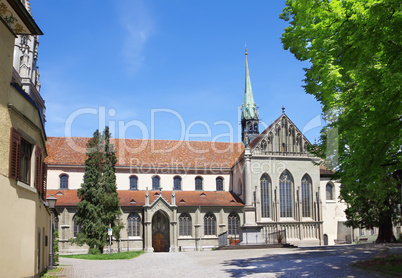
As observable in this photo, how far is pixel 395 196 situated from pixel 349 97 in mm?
21609

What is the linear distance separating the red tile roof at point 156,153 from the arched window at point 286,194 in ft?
22.7

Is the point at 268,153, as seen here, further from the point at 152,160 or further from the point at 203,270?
the point at 203,270

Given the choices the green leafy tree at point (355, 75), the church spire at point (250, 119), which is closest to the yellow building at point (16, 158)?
the green leafy tree at point (355, 75)

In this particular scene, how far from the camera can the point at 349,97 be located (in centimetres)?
1477

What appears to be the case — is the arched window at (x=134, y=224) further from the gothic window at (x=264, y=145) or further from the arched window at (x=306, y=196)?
the arched window at (x=306, y=196)

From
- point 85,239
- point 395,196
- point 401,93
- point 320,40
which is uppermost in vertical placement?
point 320,40

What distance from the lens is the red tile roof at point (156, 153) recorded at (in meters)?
47.1

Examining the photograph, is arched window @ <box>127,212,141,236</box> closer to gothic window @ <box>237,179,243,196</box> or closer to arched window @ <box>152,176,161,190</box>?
arched window @ <box>152,176,161,190</box>

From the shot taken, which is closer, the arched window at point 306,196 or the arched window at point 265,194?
the arched window at point 265,194

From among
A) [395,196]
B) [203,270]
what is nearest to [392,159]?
[203,270]

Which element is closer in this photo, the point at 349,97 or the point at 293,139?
the point at 349,97

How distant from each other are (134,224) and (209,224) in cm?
805

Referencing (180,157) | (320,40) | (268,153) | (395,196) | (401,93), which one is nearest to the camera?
(401,93)

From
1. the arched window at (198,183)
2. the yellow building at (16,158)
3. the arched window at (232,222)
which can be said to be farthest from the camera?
the arched window at (198,183)
